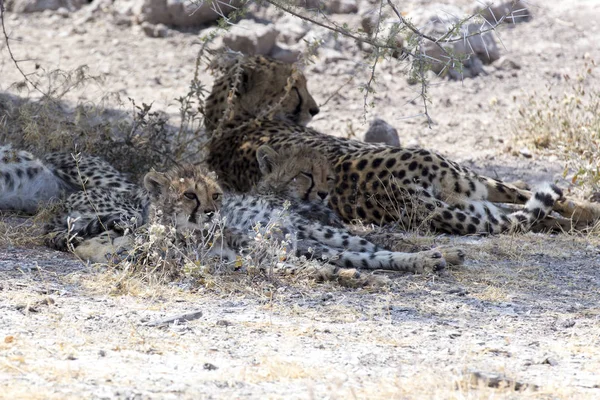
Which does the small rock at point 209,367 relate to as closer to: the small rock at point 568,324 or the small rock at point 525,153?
the small rock at point 568,324

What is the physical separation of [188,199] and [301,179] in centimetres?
115

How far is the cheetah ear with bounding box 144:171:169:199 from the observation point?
16.8 ft

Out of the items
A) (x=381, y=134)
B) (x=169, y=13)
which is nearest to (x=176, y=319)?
(x=381, y=134)

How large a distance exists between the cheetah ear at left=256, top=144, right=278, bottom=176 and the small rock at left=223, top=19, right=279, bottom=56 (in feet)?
14.0

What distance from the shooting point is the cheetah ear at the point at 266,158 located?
21.0ft

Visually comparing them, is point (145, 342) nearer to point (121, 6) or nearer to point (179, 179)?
point (179, 179)

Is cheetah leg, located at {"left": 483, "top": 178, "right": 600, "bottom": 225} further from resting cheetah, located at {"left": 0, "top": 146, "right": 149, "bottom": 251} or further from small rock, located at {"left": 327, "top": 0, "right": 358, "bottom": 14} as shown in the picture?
small rock, located at {"left": 327, "top": 0, "right": 358, "bottom": 14}

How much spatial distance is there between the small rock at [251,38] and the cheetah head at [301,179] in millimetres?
4622

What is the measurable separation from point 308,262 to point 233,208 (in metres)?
0.95

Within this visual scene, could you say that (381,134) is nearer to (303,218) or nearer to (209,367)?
(303,218)

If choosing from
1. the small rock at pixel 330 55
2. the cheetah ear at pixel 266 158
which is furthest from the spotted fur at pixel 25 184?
the small rock at pixel 330 55

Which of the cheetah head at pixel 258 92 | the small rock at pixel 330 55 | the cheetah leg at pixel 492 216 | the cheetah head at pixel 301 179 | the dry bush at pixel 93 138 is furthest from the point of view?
the small rock at pixel 330 55

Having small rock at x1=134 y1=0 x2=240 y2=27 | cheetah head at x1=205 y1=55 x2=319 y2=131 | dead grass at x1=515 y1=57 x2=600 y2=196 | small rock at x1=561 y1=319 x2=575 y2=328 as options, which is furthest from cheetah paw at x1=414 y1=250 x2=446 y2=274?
small rock at x1=134 y1=0 x2=240 y2=27

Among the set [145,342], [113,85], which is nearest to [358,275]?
[145,342]
